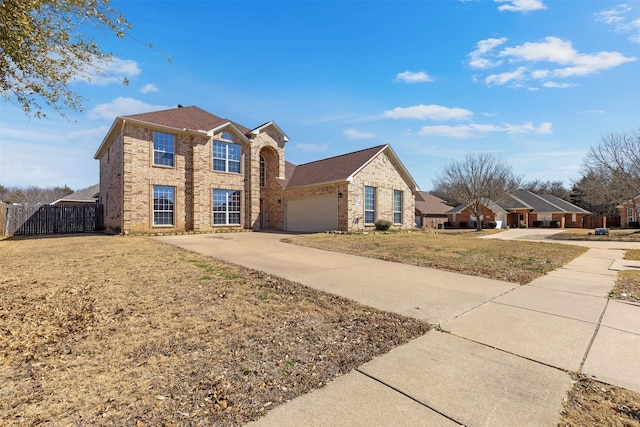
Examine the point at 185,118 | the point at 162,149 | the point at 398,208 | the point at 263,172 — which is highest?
the point at 185,118

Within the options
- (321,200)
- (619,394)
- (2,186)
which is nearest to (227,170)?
(321,200)

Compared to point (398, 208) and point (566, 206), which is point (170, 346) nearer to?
point (398, 208)

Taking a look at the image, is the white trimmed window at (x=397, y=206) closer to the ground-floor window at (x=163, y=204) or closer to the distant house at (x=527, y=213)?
the ground-floor window at (x=163, y=204)

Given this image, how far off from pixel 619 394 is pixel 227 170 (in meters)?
20.3

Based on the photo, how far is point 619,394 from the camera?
8.37ft

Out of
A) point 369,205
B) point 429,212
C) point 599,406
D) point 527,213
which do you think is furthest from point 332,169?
point 527,213

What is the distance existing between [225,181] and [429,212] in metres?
31.1

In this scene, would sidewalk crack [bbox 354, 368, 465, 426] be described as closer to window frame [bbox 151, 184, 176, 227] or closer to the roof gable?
the roof gable

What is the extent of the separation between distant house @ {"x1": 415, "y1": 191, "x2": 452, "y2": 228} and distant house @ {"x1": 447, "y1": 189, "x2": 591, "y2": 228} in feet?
5.59

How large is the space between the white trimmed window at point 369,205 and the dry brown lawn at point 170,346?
14.1 metres

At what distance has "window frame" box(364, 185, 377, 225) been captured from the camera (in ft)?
64.6

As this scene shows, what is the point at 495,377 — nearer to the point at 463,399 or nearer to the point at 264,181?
the point at 463,399

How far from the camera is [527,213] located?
4309 cm

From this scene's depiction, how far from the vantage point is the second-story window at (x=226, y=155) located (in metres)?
19.8
